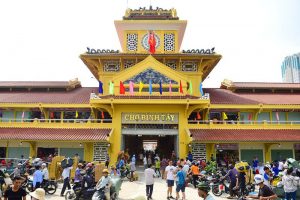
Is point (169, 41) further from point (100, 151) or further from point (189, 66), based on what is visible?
point (100, 151)

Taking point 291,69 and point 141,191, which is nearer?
point 141,191

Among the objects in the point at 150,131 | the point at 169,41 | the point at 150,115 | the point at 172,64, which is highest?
the point at 169,41

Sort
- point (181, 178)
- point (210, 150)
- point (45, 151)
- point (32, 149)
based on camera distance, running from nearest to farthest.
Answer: point (181, 178) < point (210, 150) < point (32, 149) < point (45, 151)

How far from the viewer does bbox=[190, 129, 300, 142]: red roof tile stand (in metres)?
24.0

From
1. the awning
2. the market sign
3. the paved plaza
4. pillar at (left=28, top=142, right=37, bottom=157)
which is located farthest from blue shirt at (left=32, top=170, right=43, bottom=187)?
pillar at (left=28, top=142, right=37, bottom=157)

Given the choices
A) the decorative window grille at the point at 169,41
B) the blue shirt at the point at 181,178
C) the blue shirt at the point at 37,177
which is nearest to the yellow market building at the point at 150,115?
the decorative window grille at the point at 169,41

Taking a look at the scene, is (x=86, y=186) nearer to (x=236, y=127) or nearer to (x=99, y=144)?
(x=99, y=144)

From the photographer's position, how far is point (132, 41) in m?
30.1

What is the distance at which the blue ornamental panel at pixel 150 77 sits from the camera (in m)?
25.7

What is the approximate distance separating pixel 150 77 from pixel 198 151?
6976 mm

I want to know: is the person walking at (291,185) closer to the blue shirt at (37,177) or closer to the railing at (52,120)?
the blue shirt at (37,177)

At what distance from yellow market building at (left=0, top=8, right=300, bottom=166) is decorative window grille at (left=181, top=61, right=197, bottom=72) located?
9 centimetres

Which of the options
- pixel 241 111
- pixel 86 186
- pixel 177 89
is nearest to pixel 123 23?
pixel 177 89

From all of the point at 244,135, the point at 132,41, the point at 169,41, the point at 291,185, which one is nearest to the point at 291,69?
the point at 169,41
